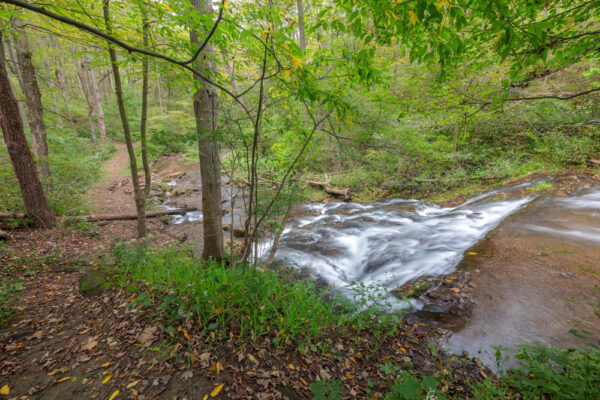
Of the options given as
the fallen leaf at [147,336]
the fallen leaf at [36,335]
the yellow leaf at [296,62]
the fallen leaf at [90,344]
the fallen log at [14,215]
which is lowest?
the fallen leaf at [36,335]

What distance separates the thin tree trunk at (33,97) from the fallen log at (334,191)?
10.8 meters

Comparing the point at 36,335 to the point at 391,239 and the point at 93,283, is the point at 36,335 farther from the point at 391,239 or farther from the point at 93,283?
the point at 391,239

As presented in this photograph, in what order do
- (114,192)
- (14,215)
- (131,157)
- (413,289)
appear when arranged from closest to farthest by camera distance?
(413,289) → (131,157) → (14,215) → (114,192)

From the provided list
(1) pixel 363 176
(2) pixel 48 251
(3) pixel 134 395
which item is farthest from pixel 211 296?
(1) pixel 363 176

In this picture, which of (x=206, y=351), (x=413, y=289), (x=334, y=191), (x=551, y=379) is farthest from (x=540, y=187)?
(x=206, y=351)

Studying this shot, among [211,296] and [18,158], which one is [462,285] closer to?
[211,296]

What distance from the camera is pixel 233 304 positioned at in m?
3.14

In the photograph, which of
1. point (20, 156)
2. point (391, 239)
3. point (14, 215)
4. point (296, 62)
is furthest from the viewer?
point (391, 239)

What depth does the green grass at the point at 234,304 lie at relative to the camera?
2941 millimetres

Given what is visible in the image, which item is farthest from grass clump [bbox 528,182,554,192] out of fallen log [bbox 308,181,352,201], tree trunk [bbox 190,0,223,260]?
tree trunk [bbox 190,0,223,260]

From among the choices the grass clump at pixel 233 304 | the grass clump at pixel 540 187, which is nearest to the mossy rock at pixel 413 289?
the grass clump at pixel 233 304

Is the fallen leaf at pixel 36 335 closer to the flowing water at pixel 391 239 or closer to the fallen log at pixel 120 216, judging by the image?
the flowing water at pixel 391 239

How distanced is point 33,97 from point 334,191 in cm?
1179

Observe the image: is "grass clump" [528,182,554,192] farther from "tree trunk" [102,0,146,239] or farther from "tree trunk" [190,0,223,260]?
"tree trunk" [102,0,146,239]
